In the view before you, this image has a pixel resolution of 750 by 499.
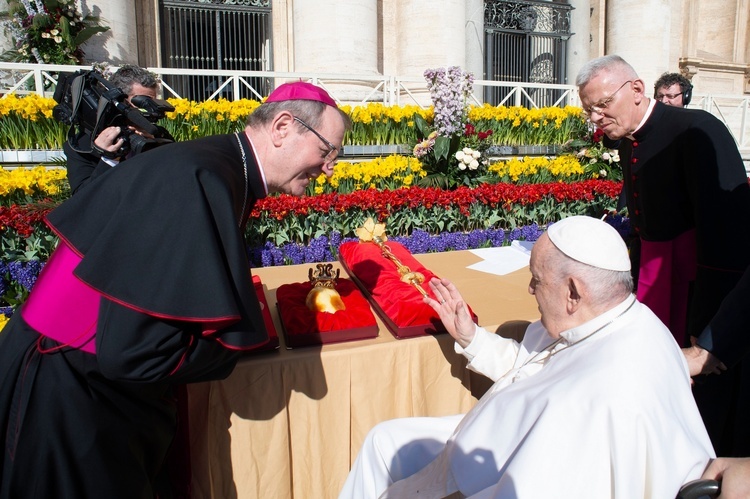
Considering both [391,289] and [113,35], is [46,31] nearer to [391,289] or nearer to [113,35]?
[113,35]

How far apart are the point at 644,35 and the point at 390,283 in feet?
47.2

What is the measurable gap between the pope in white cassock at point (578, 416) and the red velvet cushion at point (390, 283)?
52cm

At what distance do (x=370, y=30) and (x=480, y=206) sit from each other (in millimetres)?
5739

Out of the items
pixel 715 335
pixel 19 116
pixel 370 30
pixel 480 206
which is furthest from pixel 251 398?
pixel 370 30

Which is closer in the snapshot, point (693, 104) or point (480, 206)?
point (480, 206)

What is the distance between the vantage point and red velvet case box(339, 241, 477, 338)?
2418 mm

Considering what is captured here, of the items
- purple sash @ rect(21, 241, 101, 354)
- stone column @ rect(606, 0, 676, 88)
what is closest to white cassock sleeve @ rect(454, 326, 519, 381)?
purple sash @ rect(21, 241, 101, 354)

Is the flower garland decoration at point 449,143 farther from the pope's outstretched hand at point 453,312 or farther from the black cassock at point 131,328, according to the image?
the black cassock at point 131,328

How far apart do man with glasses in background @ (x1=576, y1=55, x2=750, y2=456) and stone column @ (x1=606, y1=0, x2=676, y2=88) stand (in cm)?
1274

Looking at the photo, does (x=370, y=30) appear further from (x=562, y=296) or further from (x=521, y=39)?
(x=562, y=296)

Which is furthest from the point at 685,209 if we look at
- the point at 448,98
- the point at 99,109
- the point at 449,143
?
the point at 448,98

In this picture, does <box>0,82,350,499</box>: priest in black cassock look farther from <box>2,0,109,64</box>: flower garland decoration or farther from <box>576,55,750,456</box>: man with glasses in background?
<box>2,0,109,64</box>: flower garland decoration

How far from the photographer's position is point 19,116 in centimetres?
635

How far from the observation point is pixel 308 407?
2.29 meters
